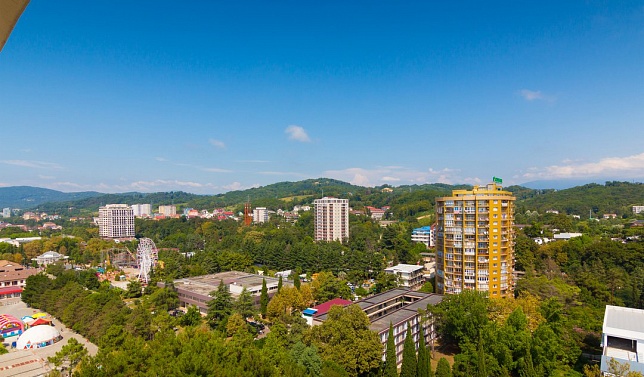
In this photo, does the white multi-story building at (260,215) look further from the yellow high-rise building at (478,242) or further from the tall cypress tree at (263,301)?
the yellow high-rise building at (478,242)

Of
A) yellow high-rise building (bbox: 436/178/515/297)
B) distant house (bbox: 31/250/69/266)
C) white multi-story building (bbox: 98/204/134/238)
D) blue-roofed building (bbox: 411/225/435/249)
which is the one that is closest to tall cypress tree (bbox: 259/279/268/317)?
yellow high-rise building (bbox: 436/178/515/297)

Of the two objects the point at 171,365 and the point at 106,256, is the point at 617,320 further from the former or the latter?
the point at 106,256

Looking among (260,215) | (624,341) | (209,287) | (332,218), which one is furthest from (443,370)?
(260,215)

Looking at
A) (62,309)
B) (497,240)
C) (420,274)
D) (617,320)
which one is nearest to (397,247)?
(420,274)

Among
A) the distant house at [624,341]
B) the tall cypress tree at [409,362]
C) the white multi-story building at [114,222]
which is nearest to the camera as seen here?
the distant house at [624,341]

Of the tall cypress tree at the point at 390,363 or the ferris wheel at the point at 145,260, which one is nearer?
the tall cypress tree at the point at 390,363

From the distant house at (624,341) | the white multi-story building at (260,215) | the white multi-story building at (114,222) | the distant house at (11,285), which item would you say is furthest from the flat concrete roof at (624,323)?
the white multi-story building at (114,222)
